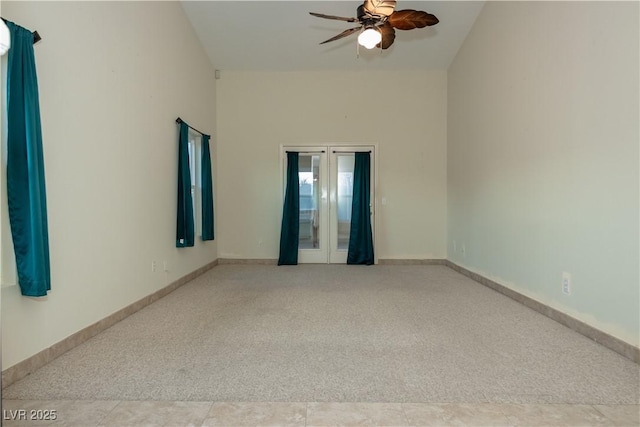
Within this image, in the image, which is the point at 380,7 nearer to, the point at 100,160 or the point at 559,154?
the point at 559,154

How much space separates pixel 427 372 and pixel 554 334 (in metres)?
1.30

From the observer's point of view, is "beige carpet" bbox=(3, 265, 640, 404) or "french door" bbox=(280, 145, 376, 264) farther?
"french door" bbox=(280, 145, 376, 264)

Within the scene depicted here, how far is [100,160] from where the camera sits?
2.76 metres

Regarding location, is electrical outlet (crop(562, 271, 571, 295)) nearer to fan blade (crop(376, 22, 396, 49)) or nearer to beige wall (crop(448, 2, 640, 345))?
beige wall (crop(448, 2, 640, 345))

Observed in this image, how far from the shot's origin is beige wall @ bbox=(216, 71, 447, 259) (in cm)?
600

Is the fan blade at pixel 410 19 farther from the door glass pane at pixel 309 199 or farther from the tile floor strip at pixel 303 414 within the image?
the tile floor strip at pixel 303 414

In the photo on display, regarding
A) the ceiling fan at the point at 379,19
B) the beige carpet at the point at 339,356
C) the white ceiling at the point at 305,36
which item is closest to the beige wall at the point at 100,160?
the beige carpet at the point at 339,356

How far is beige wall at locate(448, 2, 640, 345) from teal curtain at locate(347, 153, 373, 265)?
170cm

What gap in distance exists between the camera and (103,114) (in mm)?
2797

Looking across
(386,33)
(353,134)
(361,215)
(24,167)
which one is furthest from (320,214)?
(24,167)

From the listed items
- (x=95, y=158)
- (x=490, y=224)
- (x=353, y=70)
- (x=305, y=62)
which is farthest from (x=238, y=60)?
(x=490, y=224)

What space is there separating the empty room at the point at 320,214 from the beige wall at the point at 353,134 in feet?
0.11

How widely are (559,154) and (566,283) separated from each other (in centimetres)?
106

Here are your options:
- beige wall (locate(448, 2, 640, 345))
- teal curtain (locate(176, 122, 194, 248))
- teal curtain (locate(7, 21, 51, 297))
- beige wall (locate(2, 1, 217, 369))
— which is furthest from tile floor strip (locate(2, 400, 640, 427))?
teal curtain (locate(176, 122, 194, 248))
